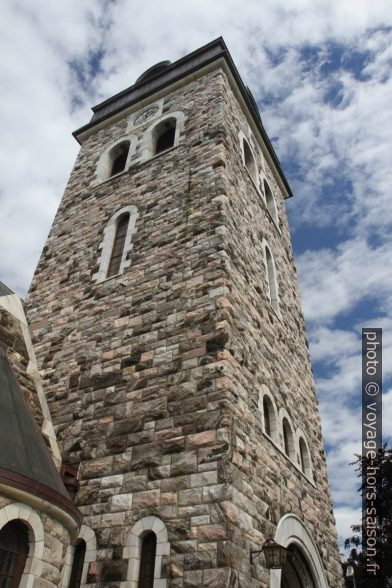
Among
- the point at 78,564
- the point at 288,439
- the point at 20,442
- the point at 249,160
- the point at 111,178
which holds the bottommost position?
the point at 78,564

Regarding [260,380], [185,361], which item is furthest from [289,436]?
[185,361]

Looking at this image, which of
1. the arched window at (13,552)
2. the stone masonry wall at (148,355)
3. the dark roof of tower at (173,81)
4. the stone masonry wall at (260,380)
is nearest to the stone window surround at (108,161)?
the stone masonry wall at (148,355)

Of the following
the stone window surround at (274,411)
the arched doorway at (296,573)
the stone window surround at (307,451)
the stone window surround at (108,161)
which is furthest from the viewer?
the stone window surround at (108,161)

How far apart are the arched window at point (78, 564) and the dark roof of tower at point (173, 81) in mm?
11762

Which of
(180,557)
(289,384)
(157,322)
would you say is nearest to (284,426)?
(289,384)

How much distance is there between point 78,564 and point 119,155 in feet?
34.9

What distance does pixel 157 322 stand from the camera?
7.86 metres

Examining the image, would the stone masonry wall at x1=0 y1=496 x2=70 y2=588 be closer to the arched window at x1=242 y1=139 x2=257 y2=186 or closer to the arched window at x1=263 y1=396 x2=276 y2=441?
the arched window at x1=263 y1=396 x2=276 y2=441

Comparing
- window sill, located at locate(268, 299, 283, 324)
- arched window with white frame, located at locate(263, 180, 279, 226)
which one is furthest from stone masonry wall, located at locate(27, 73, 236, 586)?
arched window with white frame, located at locate(263, 180, 279, 226)

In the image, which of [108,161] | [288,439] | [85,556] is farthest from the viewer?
[108,161]

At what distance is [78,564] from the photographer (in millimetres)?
6262

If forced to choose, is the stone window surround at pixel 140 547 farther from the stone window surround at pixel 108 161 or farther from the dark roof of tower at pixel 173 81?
the dark roof of tower at pixel 173 81

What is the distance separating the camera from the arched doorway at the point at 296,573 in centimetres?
721

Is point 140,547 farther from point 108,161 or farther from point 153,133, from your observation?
point 108,161
